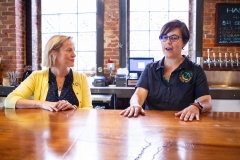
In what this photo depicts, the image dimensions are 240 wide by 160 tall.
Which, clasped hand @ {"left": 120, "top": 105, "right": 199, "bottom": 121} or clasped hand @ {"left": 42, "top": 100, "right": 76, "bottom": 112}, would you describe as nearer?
clasped hand @ {"left": 120, "top": 105, "right": 199, "bottom": 121}

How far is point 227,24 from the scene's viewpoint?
3850mm

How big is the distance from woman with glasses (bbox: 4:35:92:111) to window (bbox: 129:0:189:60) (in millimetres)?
2254

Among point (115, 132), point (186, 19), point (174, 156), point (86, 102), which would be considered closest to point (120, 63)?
point (186, 19)

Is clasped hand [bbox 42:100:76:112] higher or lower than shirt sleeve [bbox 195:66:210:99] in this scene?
lower

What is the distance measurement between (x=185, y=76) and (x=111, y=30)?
8.06 feet

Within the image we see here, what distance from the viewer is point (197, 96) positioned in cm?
183

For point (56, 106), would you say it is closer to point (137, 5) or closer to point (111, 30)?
point (111, 30)

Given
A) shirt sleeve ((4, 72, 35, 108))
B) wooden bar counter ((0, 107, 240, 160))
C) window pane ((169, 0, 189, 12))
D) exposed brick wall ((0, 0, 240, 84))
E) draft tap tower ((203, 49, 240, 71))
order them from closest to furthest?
1. wooden bar counter ((0, 107, 240, 160))
2. shirt sleeve ((4, 72, 35, 108))
3. draft tap tower ((203, 49, 240, 71))
4. exposed brick wall ((0, 0, 240, 84))
5. window pane ((169, 0, 189, 12))

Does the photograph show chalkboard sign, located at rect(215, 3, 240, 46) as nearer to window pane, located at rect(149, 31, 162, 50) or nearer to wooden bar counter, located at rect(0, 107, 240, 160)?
window pane, located at rect(149, 31, 162, 50)

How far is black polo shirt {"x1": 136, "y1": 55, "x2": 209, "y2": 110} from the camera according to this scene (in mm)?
1818

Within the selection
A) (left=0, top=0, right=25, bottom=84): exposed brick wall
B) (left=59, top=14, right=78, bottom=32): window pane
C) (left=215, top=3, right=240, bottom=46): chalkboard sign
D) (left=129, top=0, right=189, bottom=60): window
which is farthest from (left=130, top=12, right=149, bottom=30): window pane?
(left=0, top=0, right=25, bottom=84): exposed brick wall

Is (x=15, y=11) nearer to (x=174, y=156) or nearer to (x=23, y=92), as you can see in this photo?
(x=23, y=92)

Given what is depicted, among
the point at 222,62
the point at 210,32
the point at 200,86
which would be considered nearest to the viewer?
the point at 200,86

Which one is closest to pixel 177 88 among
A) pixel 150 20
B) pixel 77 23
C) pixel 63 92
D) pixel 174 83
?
pixel 174 83
